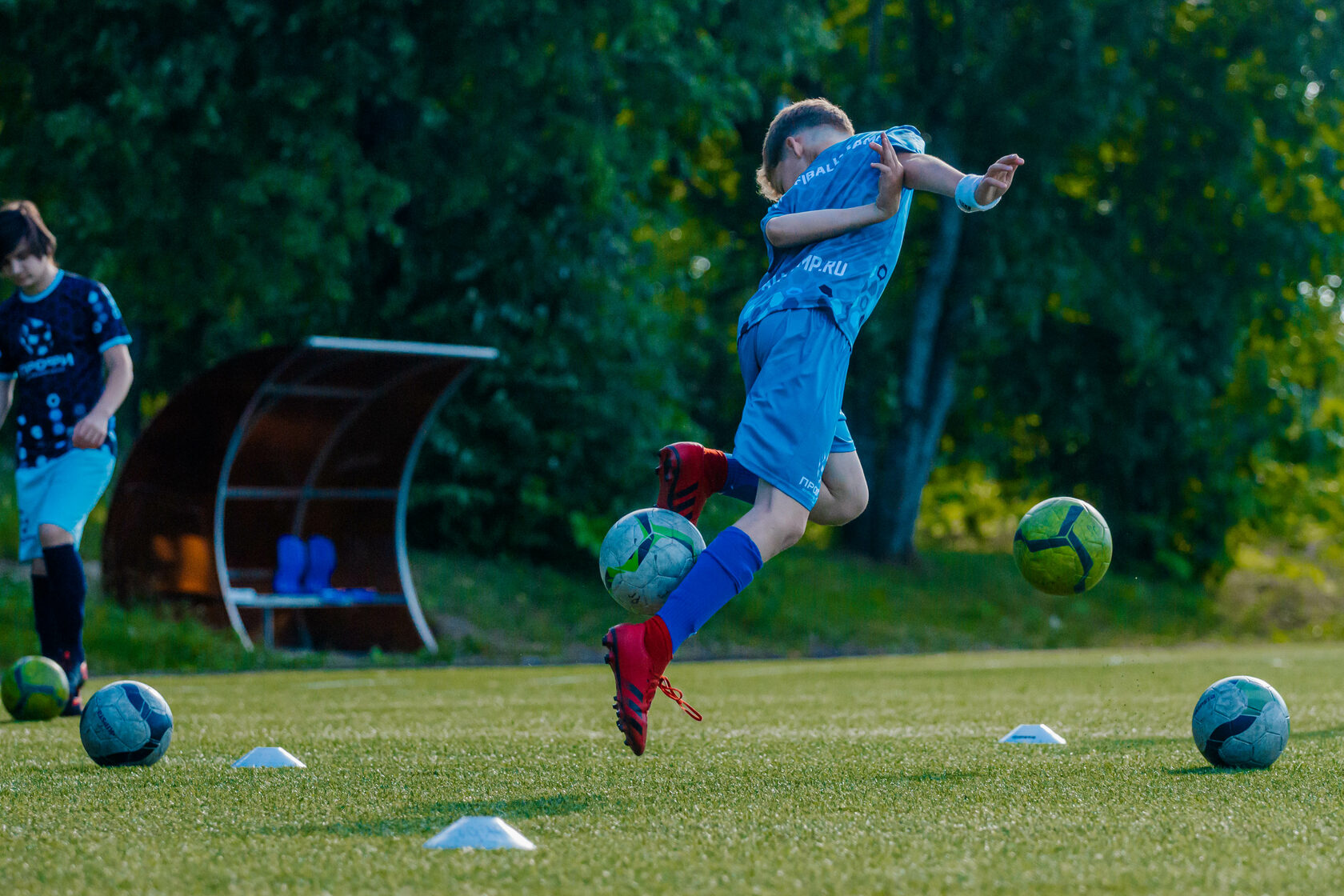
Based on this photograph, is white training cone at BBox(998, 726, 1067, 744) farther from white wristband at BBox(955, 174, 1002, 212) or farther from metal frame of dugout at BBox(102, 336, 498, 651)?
metal frame of dugout at BBox(102, 336, 498, 651)

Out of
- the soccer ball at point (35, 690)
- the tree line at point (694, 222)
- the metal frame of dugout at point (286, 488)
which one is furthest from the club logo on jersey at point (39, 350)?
the tree line at point (694, 222)

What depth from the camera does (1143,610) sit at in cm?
2217

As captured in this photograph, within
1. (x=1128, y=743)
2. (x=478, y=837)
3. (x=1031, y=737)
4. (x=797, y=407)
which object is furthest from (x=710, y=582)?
(x=1128, y=743)

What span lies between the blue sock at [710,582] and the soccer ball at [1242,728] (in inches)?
59.5

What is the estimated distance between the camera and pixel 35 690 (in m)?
6.60

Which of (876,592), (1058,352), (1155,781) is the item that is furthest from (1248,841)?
(1058,352)

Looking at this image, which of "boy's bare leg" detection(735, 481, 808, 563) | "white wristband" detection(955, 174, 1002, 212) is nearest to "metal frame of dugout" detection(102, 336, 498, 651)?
"boy's bare leg" detection(735, 481, 808, 563)

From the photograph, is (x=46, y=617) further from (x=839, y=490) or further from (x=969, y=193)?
(x=969, y=193)

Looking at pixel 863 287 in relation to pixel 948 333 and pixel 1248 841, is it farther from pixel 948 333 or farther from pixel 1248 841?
pixel 948 333

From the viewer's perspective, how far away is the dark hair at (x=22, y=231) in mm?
6816

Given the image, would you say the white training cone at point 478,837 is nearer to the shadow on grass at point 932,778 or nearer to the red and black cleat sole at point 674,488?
the shadow on grass at point 932,778

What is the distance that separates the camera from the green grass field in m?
3.08

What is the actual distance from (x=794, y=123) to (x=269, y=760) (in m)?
2.76

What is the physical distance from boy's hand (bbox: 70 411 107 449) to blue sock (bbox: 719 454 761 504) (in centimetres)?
287
